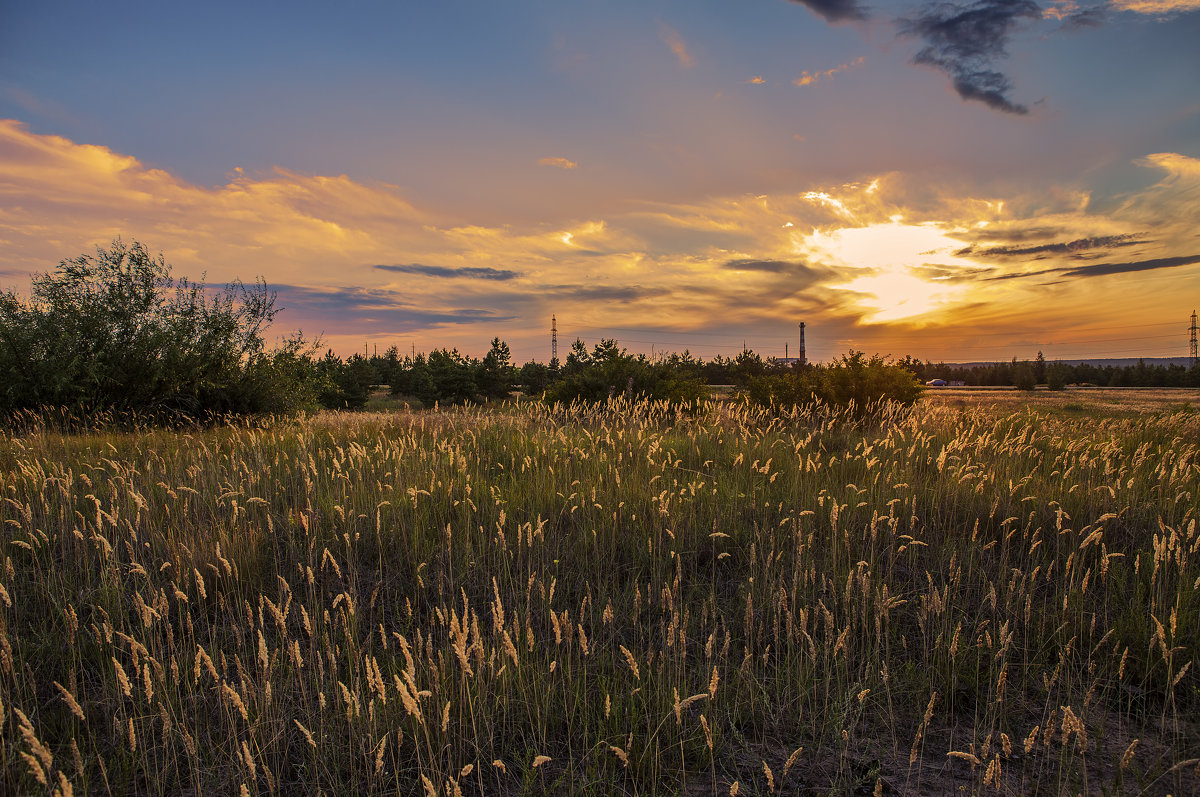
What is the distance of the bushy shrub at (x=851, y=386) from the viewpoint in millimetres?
13539

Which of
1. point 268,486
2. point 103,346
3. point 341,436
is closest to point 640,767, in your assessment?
point 268,486

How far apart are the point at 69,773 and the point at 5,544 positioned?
132 inches

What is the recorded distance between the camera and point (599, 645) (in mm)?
3547

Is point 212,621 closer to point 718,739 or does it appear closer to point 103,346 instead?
point 718,739

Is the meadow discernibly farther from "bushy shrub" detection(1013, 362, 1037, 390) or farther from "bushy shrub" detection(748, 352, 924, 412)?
"bushy shrub" detection(1013, 362, 1037, 390)

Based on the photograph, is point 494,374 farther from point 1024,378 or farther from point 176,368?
point 1024,378

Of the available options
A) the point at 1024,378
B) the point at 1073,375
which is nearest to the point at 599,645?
the point at 1024,378

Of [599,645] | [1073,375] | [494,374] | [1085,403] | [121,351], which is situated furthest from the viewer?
[1073,375]

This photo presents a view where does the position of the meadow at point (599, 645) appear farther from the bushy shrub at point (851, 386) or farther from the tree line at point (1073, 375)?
the tree line at point (1073, 375)

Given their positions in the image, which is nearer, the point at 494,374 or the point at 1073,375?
the point at 494,374

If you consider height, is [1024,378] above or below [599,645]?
above

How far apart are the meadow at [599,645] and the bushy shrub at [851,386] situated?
278 inches

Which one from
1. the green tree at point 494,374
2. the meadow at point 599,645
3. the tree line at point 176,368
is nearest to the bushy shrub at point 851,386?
the tree line at point 176,368

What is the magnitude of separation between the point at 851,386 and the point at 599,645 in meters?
12.1
